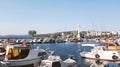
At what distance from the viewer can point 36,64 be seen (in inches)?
1371

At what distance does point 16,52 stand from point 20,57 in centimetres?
87

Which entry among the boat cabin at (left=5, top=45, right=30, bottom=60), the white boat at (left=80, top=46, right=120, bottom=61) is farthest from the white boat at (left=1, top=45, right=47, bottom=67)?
the white boat at (left=80, top=46, right=120, bottom=61)

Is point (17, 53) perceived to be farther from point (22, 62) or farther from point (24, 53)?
point (22, 62)

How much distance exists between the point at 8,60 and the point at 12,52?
1.92 meters

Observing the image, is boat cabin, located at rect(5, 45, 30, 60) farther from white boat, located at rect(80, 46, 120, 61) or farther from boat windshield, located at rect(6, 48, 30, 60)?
white boat, located at rect(80, 46, 120, 61)

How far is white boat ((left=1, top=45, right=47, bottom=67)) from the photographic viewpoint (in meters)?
31.5

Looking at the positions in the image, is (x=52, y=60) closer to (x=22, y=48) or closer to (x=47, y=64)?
(x=47, y=64)

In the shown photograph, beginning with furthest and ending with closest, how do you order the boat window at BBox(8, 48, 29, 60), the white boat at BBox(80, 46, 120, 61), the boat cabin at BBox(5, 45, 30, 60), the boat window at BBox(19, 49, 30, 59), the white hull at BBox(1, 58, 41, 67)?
the white boat at BBox(80, 46, 120, 61), the boat window at BBox(19, 49, 30, 59), the boat window at BBox(8, 48, 29, 60), the boat cabin at BBox(5, 45, 30, 60), the white hull at BBox(1, 58, 41, 67)

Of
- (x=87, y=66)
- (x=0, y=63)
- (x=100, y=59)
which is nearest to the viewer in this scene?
(x=0, y=63)

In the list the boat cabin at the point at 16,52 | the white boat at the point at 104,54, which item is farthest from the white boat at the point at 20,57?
the white boat at the point at 104,54

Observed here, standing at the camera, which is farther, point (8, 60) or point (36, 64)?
point (36, 64)

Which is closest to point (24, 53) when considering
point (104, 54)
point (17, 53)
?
point (17, 53)

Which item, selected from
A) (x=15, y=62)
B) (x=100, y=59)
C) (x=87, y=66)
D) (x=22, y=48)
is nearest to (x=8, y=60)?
(x=15, y=62)

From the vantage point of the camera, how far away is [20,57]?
33469 mm
